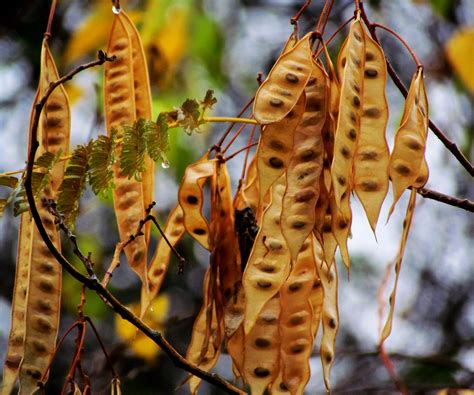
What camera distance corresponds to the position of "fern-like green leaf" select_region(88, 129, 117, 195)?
56.6 inches

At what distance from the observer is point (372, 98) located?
1366 mm

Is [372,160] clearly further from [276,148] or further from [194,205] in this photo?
[194,205]

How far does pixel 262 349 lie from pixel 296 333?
0.06 metres

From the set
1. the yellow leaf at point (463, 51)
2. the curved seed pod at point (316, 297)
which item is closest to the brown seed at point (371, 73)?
the curved seed pod at point (316, 297)

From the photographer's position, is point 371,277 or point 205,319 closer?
point 205,319

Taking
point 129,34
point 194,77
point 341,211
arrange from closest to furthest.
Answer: point 341,211 < point 129,34 < point 194,77

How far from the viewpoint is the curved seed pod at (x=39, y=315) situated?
1.39 metres

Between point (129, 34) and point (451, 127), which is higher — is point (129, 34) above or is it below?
below

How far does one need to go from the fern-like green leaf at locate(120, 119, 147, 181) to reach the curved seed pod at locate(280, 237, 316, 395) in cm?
30

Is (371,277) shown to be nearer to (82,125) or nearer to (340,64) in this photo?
(82,125)

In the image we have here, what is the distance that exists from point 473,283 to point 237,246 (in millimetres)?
3942

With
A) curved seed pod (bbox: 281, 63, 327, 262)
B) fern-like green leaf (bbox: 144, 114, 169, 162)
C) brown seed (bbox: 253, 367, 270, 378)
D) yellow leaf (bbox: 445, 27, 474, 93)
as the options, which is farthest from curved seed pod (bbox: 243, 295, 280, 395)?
yellow leaf (bbox: 445, 27, 474, 93)

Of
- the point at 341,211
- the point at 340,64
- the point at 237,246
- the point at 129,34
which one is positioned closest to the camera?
the point at 341,211

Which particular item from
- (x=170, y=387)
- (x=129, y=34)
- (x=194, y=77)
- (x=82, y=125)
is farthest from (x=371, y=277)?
(x=129, y=34)
